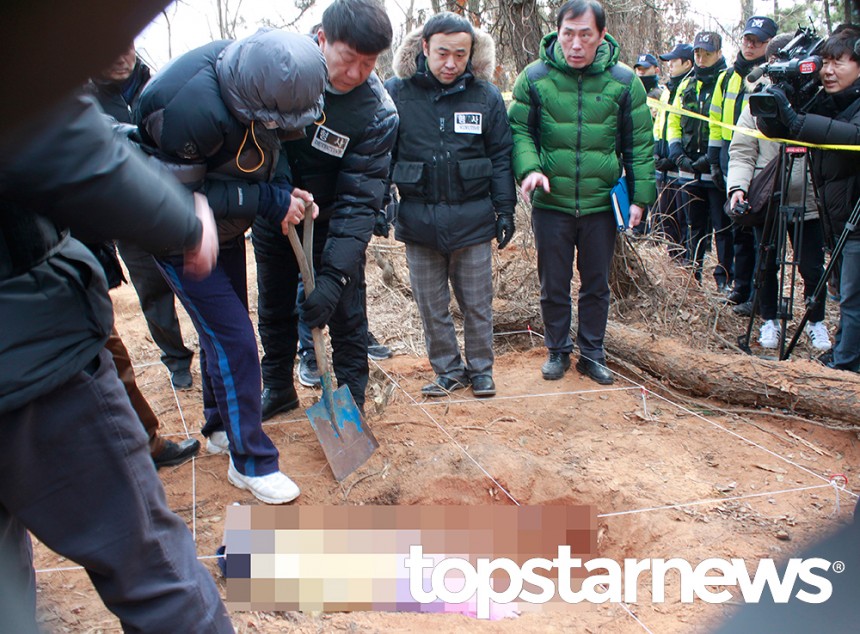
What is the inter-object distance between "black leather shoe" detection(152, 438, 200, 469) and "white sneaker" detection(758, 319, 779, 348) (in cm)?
358

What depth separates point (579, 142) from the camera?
3.71m

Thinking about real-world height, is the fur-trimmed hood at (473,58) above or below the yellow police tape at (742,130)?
above

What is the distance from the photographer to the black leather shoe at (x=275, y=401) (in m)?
3.40

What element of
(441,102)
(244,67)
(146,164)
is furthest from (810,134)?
(146,164)

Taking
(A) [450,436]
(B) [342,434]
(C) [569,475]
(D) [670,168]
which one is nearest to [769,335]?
(D) [670,168]

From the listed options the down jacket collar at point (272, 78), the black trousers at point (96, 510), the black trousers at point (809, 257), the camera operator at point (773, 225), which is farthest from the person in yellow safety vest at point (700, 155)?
the black trousers at point (96, 510)

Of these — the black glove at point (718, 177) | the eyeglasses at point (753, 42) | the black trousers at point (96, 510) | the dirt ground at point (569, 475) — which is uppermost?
the eyeglasses at point (753, 42)

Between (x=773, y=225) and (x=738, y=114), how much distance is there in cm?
121

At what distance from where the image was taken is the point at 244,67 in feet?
7.29

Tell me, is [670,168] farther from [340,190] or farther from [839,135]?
[340,190]

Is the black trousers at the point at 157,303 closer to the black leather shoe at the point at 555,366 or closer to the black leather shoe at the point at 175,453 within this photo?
the black leather shoe at the point at 175,453

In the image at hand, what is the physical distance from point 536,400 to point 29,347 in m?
2.84

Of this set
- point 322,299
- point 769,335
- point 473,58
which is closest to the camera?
point 322,299

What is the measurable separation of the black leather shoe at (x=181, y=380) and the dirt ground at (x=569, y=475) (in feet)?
0.17
